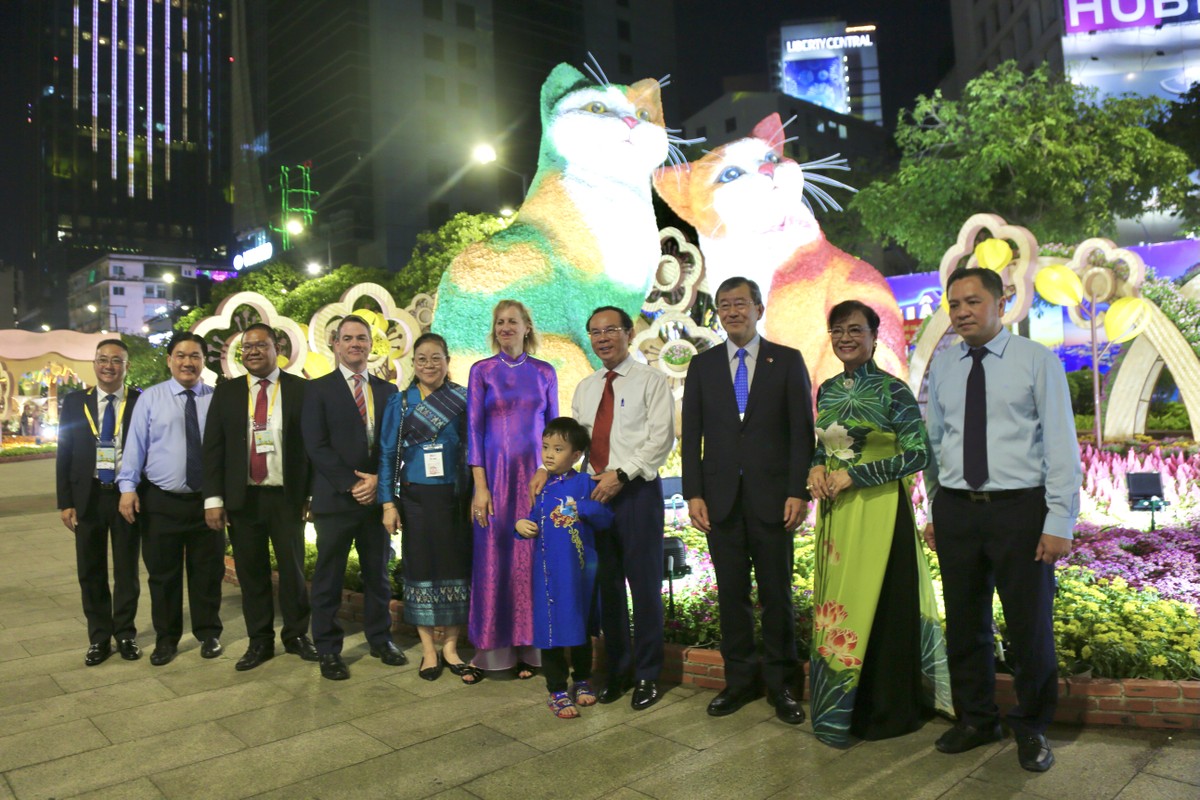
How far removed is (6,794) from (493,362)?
2.55 m

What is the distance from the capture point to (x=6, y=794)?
3209 mm

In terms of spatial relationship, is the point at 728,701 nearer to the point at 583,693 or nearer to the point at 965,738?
the point at 583,693

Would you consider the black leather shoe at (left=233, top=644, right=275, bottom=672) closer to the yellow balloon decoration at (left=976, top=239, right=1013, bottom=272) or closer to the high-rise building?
the yellow balloon decoration at (left=976, top=239, right=1013, bottom=272)

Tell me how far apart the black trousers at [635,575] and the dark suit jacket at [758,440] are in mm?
236

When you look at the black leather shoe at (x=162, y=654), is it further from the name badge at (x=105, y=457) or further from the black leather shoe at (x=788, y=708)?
the black leather shoe at (x=788, y=708)

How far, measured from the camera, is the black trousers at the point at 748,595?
365cm

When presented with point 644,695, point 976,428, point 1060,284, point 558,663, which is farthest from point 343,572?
point 1060,284

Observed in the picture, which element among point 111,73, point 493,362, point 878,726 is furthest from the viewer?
point 111,73

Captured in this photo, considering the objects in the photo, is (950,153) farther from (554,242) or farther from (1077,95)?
(554,242)

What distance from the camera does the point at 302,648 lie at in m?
4.80

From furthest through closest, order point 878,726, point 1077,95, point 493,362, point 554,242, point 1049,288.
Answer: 1. point 1077,95
2. point 1049,288
3. point 554,242
4. point 493,362
5. point 878,726

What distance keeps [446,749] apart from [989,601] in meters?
2.14

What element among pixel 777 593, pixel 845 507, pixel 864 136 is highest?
pixel 864 136

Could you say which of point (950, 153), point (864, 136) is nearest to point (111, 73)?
point (864, 136)
